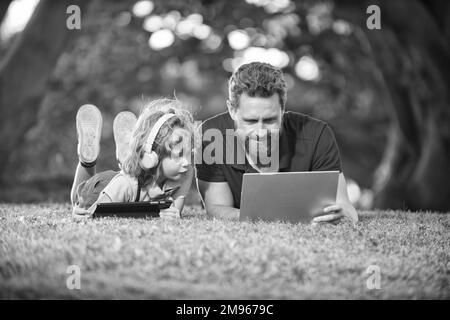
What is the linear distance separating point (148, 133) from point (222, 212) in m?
0.84

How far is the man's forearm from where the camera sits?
4034 millimetres

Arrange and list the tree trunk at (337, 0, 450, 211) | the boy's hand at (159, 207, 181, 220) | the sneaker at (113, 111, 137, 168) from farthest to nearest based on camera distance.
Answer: the tree trunk at (337, 0, 450, 211)
the sneaker at (113, 111, 137, 168)
the boy's hand at (159, 207, 181, 220)

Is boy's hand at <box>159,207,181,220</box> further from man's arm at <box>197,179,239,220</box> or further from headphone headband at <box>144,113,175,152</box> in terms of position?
headphone headband at <box>144,113,175,152</box>

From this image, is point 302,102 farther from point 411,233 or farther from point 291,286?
point 291,286

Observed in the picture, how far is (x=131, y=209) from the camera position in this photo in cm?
377

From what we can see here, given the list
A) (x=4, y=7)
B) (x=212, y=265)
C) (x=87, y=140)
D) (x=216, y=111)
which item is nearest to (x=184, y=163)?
(x=87, y=140)

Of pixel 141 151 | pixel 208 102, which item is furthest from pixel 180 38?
pixel 141 151

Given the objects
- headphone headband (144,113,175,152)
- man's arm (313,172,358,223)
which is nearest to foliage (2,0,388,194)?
headphone headband (144,113,175,152)

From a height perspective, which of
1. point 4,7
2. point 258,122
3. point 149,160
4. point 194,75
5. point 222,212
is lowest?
point 222,212

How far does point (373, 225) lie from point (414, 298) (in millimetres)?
1309

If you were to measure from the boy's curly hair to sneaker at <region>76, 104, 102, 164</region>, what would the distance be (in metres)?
0.51

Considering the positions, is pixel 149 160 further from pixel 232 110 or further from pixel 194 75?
pixel 194 75

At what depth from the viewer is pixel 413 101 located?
1050 cm

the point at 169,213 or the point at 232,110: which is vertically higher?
the point at 232,110
